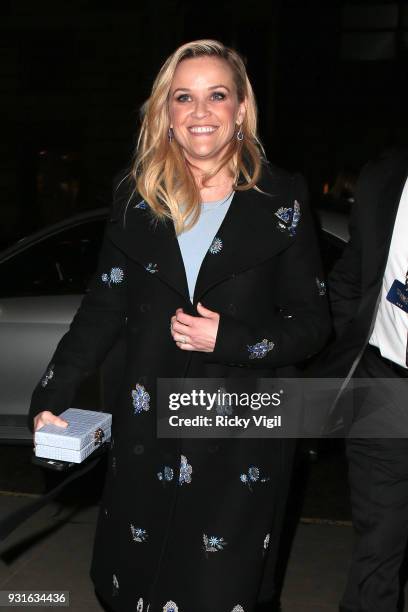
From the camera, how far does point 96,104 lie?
21703 millimetres

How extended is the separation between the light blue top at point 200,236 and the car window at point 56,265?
270 cm

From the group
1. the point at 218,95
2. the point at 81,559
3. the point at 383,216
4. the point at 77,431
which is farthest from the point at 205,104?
the point at 81,559

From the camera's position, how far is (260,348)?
2383 millimetres

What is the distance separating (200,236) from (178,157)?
0.25m

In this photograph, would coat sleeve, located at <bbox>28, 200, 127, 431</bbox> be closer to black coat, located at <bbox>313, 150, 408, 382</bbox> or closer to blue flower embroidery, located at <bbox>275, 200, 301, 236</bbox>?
blue flower embroidery, located at <bbox>275, 200, 301, 236</bbox>

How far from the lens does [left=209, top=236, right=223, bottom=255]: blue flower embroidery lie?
2.47 metres

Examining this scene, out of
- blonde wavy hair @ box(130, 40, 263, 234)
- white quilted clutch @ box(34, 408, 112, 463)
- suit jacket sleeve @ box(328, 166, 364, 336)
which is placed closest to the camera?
white quilted clutch @ box(34, 408, 112, 463)

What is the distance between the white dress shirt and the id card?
2 centimetres

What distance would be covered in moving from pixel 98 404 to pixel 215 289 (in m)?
2.75

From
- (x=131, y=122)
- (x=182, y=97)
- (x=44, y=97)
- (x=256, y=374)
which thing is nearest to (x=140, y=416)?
(x=256, y=374)

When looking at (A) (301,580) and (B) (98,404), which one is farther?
(B) (98,404)

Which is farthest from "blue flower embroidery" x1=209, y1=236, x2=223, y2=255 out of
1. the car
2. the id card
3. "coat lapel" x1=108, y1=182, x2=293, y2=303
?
the car

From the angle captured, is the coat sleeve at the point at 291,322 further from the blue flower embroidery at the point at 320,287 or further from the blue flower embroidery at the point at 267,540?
the blue flower embroidery at the point at 267,540

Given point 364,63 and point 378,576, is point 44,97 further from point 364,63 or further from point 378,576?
point 378,576
